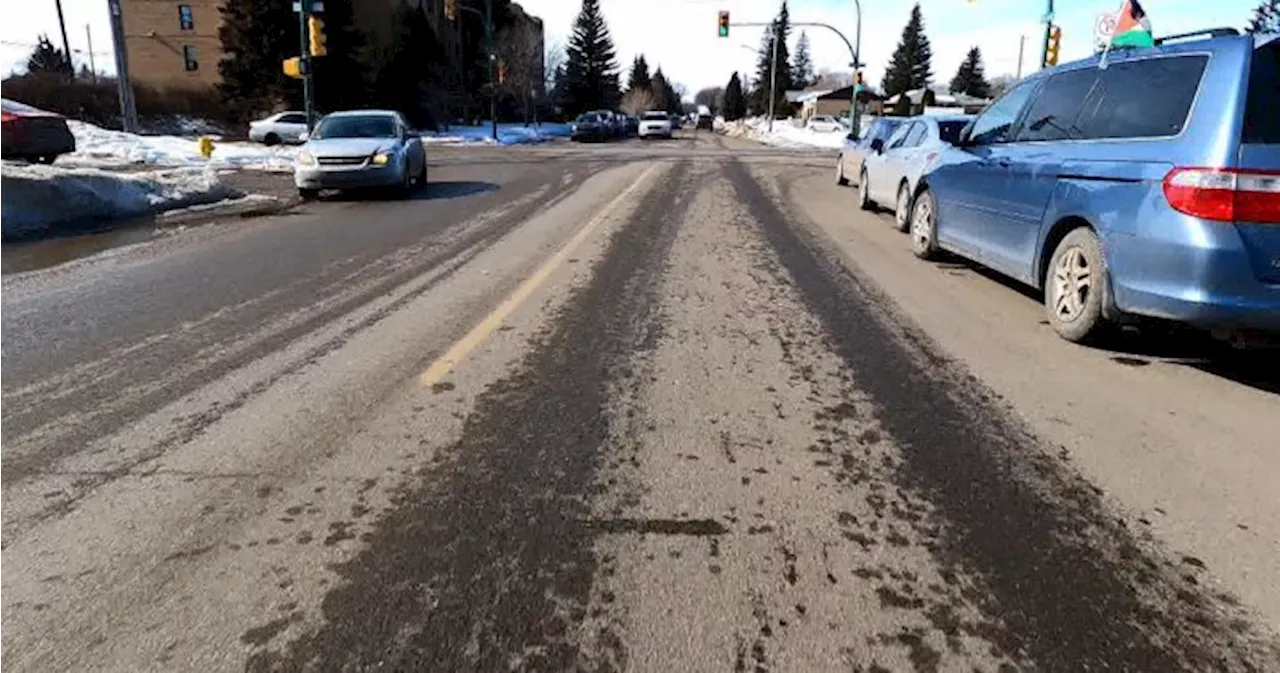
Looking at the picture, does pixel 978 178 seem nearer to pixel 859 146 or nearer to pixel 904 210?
pixel 904 210

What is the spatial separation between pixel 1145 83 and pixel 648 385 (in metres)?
3.52

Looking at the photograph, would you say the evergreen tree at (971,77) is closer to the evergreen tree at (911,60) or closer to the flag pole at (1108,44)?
the evergreen tree at (911,60)

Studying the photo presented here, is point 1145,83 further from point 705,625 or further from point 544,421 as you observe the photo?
point 705,625

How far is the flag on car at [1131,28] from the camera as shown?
6.10 meters

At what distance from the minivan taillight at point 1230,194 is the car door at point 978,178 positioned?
210cm

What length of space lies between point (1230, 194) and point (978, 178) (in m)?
2.90

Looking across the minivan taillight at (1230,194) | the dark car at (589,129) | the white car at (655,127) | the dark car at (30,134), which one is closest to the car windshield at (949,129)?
the minivan taillight at (1230,194)

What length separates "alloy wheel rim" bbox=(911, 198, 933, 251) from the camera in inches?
343

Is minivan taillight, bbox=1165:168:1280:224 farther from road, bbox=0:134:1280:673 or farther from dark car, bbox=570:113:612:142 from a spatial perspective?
dark car, bbox=570:113:612:142

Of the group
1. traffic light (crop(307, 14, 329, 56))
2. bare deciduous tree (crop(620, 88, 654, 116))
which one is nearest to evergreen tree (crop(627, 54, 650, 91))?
bare deciduous tree (crop(620, 88, 654, 116))

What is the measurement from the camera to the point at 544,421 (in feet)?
13.3

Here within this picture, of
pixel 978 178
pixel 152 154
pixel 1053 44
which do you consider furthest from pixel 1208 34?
pixel 152 154

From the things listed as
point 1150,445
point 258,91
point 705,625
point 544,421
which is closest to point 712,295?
point 544,421

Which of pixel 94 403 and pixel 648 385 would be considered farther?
pixel 648 385
